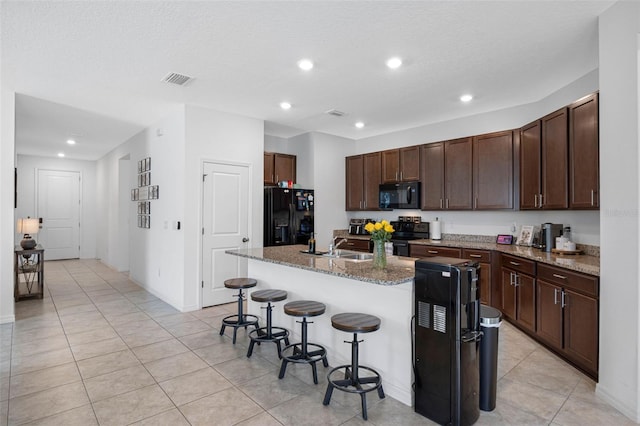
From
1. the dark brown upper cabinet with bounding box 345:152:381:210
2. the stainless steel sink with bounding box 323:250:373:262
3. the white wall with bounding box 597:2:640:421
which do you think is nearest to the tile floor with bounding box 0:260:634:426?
the white wall with bounding box 597:2:640:421

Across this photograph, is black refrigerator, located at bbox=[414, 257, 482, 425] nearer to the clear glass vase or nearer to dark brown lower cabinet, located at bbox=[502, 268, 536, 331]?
the clear glass vase

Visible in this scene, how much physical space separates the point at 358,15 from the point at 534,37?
60.2 inches

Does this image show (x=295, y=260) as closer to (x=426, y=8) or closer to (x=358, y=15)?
(x=358, y=15)

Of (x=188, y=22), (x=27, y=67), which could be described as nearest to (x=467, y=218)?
(x=188, y=22)

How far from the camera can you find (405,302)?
2.49 metres

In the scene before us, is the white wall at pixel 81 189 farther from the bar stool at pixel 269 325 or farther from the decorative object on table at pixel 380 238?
the decorative object on table at pixel 380 238

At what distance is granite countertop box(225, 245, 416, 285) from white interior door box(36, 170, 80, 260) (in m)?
8.17

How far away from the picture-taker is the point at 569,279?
2994mm

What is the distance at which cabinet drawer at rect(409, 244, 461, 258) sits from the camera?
4.80 metres

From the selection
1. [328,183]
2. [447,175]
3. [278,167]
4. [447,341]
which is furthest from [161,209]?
[447,341]

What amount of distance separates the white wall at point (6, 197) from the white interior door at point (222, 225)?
2.19 meters

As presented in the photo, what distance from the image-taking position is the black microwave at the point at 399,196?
18.5ft

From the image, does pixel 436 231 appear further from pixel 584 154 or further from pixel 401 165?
pixel 584 154

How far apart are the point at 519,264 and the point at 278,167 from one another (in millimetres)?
4071
